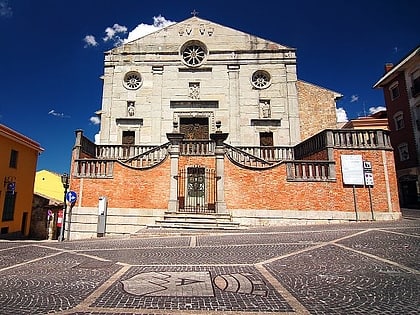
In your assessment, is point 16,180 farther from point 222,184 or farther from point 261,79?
point 261,79

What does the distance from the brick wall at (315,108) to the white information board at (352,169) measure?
7.64 m

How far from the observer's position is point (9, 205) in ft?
62.2

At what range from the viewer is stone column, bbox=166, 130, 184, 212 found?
42.8 feet

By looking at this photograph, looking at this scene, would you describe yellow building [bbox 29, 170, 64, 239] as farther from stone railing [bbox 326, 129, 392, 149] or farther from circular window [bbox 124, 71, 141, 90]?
stone railing [bbox 326, 129, 392, 149]

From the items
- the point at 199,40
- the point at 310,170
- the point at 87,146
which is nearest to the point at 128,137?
the point at 87,146

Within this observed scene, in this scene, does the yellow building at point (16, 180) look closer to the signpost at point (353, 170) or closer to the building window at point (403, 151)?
the signpost at point (353, 170)

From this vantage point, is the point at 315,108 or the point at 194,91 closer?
the point at 315,108

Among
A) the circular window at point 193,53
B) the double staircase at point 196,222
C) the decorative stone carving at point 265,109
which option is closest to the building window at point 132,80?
the circular window at point 193,53

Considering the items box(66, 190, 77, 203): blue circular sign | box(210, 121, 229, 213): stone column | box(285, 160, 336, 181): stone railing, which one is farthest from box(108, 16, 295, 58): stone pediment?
box(66, 190, 77, 203): blue circular sign

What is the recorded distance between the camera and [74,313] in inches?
133

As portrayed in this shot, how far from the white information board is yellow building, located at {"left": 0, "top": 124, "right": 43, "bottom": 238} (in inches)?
807

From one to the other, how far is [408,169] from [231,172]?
19561 millimetres

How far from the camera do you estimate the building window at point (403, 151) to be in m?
25.0

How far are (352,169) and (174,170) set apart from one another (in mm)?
8452
